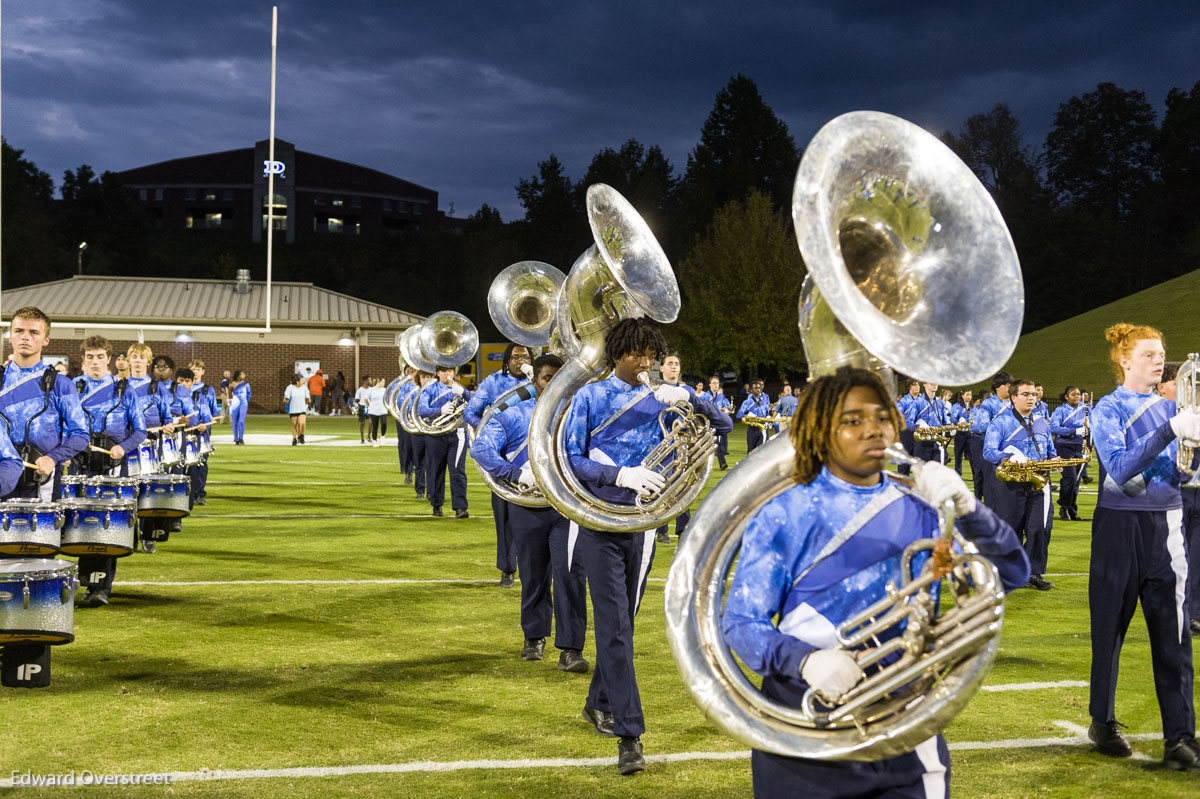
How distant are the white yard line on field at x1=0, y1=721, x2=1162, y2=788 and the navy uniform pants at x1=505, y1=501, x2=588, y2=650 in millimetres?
1512

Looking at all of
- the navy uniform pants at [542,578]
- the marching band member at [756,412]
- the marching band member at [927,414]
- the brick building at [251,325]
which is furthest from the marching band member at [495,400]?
the brick building at [251,325]

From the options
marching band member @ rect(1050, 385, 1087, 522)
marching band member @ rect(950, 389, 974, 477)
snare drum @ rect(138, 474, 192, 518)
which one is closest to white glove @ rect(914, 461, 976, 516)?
snare drum @ rect(138, 474, 192, 518)

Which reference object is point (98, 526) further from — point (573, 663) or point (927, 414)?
point (927, 414)

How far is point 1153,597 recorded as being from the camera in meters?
5.00

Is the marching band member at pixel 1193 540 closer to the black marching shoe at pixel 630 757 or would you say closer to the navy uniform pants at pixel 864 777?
the black marching shoe at pixel 630 757

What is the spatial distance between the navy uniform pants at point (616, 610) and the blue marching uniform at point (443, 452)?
27.5 ft

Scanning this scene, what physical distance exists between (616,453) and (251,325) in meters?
39.6

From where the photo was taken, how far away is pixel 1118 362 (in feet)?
16.8

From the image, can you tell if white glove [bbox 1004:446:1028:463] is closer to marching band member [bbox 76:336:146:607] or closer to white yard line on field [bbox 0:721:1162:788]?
white yard line on field [bbox 0:721:1162:788]

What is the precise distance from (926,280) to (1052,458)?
766 cm

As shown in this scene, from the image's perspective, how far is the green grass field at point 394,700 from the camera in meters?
4.79

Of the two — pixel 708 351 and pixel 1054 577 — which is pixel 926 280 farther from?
pixel 708 351

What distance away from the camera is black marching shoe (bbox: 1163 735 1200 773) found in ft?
16.1

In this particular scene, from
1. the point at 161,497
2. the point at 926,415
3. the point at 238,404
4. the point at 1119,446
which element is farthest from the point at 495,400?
the point at 238,404
